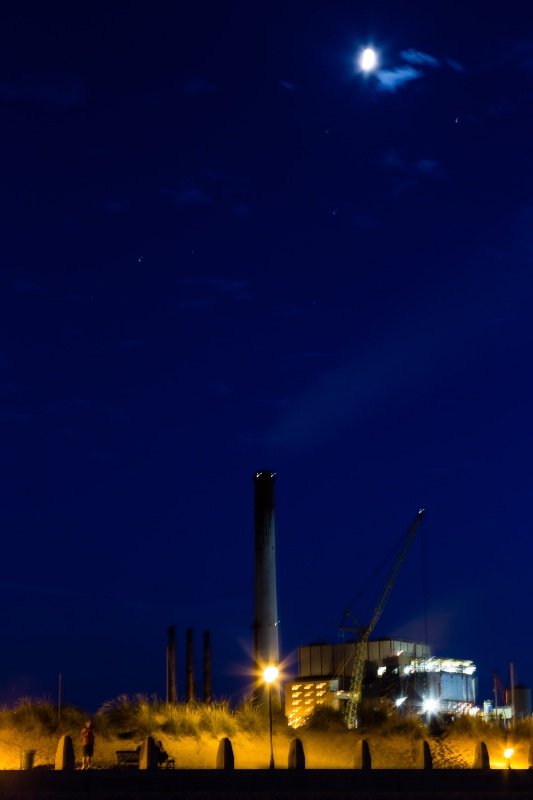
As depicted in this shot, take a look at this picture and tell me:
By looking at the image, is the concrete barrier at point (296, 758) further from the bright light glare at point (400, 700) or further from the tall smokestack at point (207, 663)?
the bright light glare at point (400, 700)

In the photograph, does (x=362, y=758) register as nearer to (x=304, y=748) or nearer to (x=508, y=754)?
(x=304, y=748)

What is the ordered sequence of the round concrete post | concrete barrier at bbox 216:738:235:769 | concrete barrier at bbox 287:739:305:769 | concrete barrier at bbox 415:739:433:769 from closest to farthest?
concrete barrier at bbox 216:738:235:769, the round concrete post, concrete barrier at bbox 287:739:305:769, concrete barrier at bbox 415:739:433:769

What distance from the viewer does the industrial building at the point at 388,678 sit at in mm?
103938

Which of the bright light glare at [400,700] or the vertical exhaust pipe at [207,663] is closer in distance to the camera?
the vertical exhaust pipe at [207,663]

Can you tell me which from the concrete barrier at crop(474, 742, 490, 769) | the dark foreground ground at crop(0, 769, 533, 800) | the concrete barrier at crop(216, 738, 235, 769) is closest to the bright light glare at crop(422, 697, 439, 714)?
the concrete barrier at crop(474, 742, 490, 769)

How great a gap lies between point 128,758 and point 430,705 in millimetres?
76550

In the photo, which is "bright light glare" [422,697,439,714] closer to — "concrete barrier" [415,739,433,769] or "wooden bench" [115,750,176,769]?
"wooden bench" [115,750,176,769]

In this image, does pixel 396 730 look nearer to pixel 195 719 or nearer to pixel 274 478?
pixel 195 719

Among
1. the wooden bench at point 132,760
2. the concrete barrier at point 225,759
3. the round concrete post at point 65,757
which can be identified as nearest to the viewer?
the concrete barrier at point 225,759

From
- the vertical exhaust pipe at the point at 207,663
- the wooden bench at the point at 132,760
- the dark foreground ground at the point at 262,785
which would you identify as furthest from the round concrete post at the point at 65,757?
the vertical exhaust pipe at the point at 207,663

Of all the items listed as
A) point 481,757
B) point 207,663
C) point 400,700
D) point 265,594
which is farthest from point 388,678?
point 481,757

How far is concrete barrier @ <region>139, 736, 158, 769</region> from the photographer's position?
91.5ft

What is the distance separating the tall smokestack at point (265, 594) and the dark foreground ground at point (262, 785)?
115 ft

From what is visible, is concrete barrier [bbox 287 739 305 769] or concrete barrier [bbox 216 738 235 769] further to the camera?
concrete barrier [bbox 287 739 305 769]
